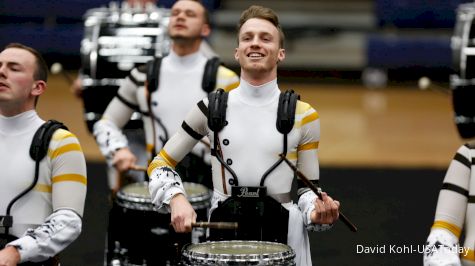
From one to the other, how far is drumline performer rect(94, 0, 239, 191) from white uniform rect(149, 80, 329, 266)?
1486mm

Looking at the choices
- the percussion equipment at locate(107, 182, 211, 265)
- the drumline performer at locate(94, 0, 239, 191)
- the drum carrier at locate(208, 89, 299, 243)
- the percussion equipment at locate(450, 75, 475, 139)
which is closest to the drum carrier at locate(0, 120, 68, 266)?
the drum carrier at locate(208, 89, 299, 243)

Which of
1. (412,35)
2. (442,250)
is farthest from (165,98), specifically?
(412,35)

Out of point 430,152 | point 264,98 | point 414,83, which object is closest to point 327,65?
point 414,83

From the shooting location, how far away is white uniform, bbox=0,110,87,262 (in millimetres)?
3881

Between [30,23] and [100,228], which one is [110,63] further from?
[30,23]

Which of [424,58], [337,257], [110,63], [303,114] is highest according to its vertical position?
[424,58]

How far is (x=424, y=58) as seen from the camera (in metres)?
14.3

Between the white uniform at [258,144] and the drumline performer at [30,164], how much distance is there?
0.39 metres

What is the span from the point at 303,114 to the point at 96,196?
12.9 ft

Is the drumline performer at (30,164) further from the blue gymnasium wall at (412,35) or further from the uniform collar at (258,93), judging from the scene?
the blue gymnasium wall at (412,35)

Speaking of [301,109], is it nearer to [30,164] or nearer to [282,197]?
[282,197]

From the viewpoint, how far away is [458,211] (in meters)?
3.67

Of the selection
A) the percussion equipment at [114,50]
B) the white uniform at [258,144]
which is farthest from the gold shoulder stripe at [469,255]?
the percussion equipment at [114,50]

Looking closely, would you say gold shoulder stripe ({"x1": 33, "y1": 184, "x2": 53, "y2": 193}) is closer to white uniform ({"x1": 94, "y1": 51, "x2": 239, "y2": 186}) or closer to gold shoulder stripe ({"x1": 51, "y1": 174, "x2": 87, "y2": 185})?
gold shoulder stripe ({"x1": 51, "y1": 174, "x2": 87, "y2": 185})
